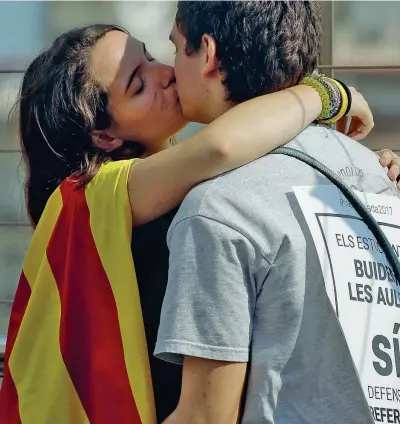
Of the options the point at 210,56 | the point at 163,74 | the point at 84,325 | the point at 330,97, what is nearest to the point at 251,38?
the point at 210,56

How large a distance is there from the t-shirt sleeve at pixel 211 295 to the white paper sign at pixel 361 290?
0.14 meters

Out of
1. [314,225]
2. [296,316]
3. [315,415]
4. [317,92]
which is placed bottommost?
[315,415]

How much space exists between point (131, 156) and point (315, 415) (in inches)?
26.9

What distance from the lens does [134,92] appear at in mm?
1708

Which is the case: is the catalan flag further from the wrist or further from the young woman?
the wrist

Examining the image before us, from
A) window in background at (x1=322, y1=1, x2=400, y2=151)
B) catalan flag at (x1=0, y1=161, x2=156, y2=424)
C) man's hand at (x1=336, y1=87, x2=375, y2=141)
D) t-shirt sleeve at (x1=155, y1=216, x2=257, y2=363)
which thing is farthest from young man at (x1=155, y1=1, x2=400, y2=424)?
window in background at (x1=322, y1=1, x2=400, y2=151)

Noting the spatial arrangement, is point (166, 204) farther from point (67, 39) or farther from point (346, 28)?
point (346, 28)

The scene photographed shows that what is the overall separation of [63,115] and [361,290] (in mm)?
718

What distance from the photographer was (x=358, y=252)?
1354mm

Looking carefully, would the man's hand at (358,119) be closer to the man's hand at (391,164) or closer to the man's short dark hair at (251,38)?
the man's hand at (391,164)

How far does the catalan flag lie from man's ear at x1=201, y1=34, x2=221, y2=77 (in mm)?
223

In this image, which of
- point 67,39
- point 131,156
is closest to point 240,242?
point 131,156

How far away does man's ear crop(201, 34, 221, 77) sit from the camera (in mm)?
1404

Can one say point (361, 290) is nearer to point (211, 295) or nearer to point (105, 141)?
point (211, 295)
